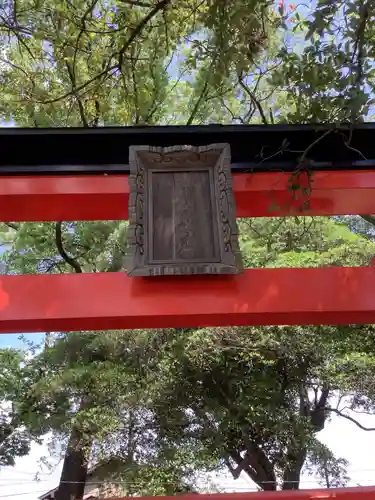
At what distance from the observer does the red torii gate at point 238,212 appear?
83.8 inches

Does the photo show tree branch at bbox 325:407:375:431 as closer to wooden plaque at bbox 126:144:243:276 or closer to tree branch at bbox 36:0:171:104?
wooden plaque at bbox 126:144:243:276

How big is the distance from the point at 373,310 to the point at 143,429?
2919 millimetres

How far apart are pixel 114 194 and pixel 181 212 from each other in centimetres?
43

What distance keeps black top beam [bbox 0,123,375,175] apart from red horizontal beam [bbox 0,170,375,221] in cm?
6

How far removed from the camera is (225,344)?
14.9 feet

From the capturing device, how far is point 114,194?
8.16 feet

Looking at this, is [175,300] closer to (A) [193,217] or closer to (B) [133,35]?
(A) [193,217]

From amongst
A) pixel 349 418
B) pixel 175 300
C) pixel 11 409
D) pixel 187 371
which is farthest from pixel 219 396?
pixel 175 300

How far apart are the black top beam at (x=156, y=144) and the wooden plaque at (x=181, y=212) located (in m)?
0.19

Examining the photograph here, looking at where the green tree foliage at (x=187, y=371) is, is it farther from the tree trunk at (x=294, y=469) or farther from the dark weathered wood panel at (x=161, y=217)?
the dark weathered wood panel at (x=161, y=217)

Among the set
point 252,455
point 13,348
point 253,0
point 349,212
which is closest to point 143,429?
point 252,455

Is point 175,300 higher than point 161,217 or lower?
lower

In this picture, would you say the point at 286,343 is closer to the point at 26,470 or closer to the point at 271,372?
the point at 271,372

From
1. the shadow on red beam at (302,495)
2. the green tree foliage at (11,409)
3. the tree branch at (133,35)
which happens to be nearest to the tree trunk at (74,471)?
the green tree foliage at (11,409)
